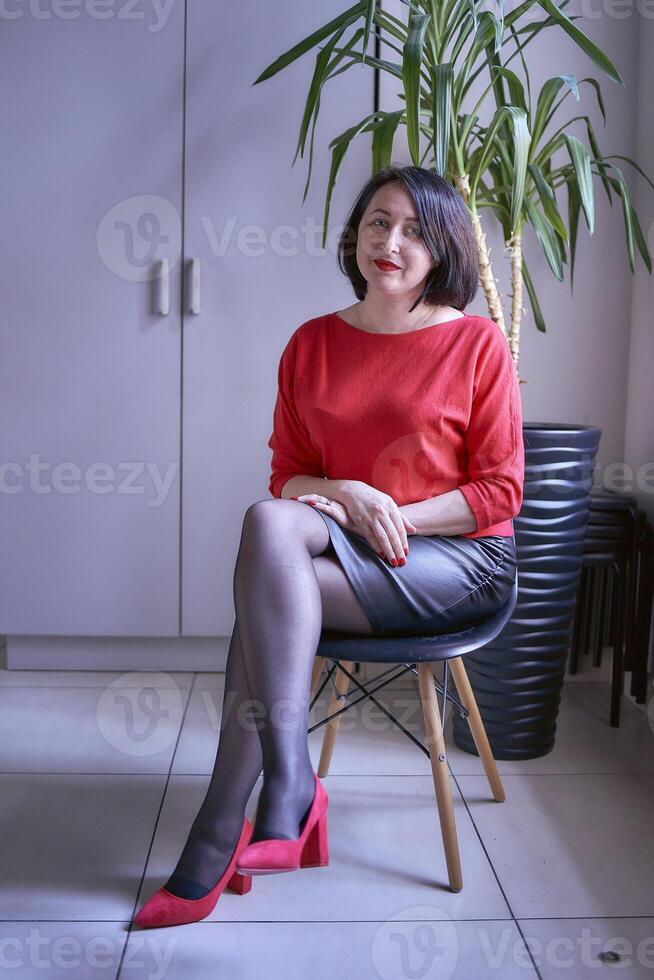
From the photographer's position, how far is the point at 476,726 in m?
1.85

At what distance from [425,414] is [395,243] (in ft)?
1.03

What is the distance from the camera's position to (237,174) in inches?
95.5

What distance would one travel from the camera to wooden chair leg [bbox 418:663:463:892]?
5.08 ft

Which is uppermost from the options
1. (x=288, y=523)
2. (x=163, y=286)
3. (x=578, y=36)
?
(x=578, y=36)

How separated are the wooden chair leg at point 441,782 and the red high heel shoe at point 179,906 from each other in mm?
328

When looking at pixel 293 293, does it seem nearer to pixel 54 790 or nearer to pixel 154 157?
pixel 154 157

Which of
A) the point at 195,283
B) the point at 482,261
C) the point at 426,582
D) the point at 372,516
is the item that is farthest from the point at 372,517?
the point at 195,283

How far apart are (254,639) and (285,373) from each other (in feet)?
1.97

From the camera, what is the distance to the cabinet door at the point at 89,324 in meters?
2.39

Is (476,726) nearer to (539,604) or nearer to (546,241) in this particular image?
(539,604)

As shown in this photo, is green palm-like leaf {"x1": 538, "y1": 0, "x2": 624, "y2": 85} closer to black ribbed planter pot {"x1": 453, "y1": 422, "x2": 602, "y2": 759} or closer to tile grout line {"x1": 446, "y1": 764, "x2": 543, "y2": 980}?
black ribbed planter pot {"x1": 453, "y1": 422, "x2": 602, "y2": 759}

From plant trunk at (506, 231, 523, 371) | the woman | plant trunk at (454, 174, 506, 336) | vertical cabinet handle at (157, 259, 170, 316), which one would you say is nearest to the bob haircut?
the woman

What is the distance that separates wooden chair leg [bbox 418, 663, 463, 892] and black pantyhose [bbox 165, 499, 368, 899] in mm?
195

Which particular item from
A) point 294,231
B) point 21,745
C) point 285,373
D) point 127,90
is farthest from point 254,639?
point 127,90
